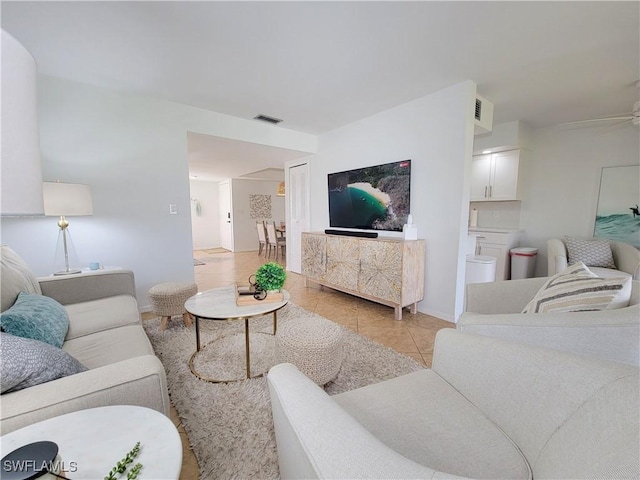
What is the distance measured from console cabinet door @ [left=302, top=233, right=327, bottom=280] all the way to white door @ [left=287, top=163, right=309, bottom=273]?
33.2 inches

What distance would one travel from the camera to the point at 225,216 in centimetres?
820

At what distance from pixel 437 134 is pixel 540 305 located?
2.10 m

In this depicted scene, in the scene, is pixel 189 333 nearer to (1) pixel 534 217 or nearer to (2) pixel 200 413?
(2) pixel 200 413

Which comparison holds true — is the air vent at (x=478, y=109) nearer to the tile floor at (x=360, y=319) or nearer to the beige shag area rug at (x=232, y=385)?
the tile floor at (x=360, y=319)

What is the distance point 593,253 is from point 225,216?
805 cm

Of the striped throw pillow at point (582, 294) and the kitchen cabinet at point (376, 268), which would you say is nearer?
the striped throw pillow at point (582, 294)

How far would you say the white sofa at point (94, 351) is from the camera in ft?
2.59

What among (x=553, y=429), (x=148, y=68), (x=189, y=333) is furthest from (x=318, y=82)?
(x=553, y=429)

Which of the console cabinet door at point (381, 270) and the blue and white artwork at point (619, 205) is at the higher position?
the blue and white artwork at point (619, 205)

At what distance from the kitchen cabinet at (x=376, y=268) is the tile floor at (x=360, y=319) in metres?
0.17

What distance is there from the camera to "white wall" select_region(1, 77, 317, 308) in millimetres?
2559

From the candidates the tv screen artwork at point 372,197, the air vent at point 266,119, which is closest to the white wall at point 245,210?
the air vent at point 266,119

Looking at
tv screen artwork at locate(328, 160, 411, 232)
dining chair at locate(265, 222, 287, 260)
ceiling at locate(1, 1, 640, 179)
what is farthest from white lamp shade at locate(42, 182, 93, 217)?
dining chair at locate(265, 222, 287, 260)

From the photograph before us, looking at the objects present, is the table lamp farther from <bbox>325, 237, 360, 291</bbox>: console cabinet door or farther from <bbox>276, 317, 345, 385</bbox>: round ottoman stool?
<bbox>325, 237, 360, 291</bbox>: console cabinet door
